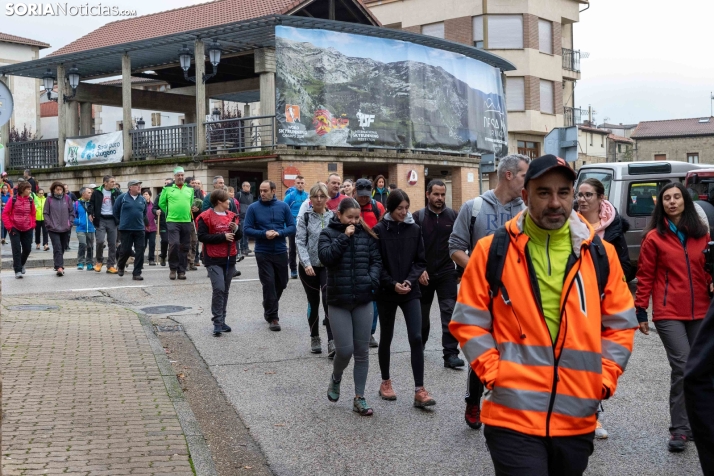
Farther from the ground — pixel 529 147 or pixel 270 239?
pixel 529 147

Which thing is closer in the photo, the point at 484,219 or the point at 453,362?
the point at 484,219

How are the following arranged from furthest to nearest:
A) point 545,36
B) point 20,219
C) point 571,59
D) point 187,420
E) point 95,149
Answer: point 571,59 < point 545,36 < point 95,149 < point 20,219 < point 187,420

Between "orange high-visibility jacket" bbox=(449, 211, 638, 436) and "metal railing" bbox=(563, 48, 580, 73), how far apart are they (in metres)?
50.2

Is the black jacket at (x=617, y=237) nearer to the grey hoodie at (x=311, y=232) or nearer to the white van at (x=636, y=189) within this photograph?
the grey hoodie at (x=311, y=232)

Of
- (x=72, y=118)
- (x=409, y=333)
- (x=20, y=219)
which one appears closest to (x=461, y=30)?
(x=72, y=118)

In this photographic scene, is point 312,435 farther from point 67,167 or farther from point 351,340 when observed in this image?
point 67,167

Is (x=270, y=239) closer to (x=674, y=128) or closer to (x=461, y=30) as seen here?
(x=461, y=30)

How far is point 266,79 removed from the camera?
2839 cm

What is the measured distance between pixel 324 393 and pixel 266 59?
22.5 meters

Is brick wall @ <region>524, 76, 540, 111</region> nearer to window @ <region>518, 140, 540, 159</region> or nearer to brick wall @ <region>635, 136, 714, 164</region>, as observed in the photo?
window @ <region>518, 140, 540, 159</region>

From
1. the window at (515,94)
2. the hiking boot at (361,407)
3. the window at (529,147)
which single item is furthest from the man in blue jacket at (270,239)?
the window at (529,147)

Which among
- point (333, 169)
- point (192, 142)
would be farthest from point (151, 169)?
point (333, 169)

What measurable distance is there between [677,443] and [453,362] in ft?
9.71

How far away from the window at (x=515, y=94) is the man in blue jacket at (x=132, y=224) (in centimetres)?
3426
